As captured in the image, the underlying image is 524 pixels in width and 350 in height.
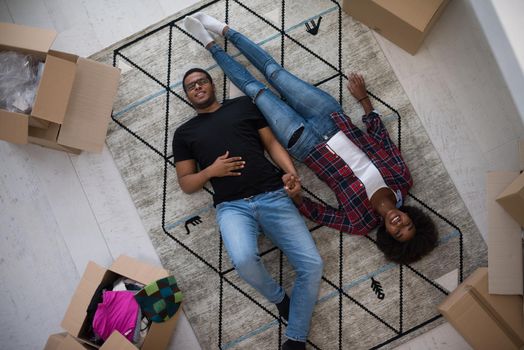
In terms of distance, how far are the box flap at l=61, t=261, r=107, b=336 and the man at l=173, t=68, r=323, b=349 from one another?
24.2 inches

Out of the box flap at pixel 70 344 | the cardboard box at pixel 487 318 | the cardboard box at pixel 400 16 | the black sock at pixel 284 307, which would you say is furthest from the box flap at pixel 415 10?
the box flap at pixel 70 344

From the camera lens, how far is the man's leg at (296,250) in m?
2.38

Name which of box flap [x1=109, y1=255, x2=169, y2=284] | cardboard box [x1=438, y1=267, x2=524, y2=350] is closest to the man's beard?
box flap [x1=109, y1=255, x2=169, y2=284]

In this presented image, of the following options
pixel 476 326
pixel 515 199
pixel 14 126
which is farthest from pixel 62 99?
pixel 476 326

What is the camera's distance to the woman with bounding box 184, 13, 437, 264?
2357 millimetres

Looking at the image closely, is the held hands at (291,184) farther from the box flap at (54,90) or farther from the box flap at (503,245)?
the box flap at (54,90)

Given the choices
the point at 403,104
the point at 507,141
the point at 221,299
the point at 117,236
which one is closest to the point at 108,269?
the point at 117,236

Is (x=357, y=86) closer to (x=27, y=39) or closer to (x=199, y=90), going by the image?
(x=199, y=90)

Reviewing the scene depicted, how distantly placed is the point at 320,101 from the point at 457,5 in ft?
2.92

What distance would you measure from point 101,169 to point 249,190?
871 mm

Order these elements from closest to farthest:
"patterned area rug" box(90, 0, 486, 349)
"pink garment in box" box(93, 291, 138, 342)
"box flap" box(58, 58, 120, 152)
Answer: "pink garment in box" box(93, 291, 138, 342), "box flap" box(58, 58, 120, 152), "patterned area rug" box(90, 0, 486, 349)

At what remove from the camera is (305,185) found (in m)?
2.58

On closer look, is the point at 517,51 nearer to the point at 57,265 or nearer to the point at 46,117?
the point at 46,117

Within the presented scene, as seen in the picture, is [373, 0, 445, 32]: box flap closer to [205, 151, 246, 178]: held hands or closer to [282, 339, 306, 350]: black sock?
[205, 151, 246, 178]: held hands
